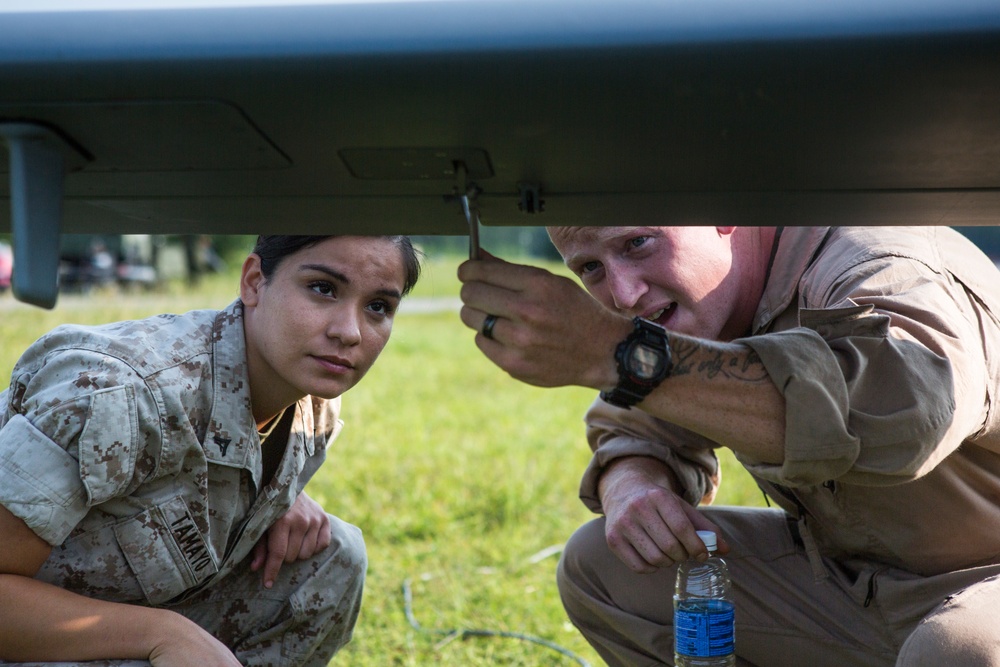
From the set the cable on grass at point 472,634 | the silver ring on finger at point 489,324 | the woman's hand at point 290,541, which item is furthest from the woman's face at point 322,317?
the cable on grass at point 472,634

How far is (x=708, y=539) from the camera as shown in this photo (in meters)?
2.18

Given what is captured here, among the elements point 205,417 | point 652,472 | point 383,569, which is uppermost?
point 205,417

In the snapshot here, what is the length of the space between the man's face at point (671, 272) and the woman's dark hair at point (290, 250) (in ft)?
1.45

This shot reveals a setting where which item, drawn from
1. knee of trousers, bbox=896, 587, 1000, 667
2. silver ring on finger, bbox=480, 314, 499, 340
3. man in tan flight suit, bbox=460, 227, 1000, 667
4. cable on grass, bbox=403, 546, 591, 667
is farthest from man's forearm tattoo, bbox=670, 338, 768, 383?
cable on grass, bbox=403, 546, 591, 667

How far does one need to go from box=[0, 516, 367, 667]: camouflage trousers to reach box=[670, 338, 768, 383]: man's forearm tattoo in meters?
1.35

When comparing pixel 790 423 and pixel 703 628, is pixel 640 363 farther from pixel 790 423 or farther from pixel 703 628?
pixel 703 628

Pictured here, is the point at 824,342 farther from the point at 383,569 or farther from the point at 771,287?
the point at 383,569

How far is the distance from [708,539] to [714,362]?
76 centimetres

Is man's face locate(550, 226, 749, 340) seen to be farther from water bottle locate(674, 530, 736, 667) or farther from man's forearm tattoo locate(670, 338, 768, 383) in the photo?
man's forearm tattoo locate(670, 338, 768, 383)

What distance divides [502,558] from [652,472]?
4.66 feet

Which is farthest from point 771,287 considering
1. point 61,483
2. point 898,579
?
point 61,483

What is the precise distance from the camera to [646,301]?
2.47 meters

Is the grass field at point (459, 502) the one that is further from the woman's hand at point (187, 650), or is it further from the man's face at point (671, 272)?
the woman's hand at point (187, 650)

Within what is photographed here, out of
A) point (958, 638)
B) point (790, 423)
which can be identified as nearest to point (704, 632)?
point (958, 638)
